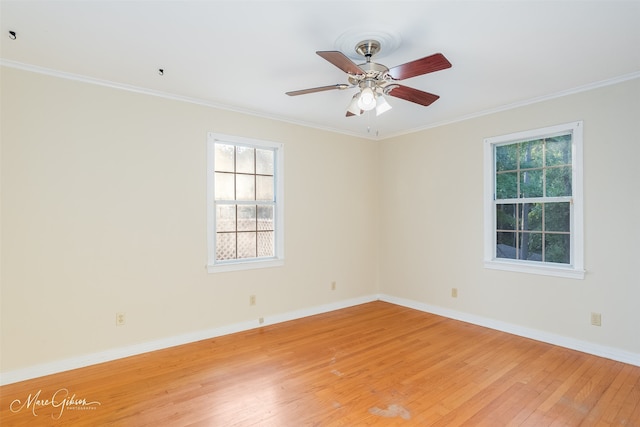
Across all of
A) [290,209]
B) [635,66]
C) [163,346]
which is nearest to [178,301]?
[163,346]

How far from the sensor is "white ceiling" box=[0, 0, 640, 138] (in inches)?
78.9

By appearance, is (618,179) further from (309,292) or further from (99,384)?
(99,384)

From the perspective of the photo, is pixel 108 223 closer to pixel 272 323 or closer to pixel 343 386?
pixel 272 323

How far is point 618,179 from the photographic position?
3.07 meters

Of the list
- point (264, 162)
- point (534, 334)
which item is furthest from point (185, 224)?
point (534, 334)

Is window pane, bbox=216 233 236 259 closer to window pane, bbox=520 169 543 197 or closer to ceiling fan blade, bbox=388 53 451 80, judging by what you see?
ceiling fan blade, bbox=388 53 451 80

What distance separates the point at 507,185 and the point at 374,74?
2.48 m

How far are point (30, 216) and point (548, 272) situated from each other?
4.87 meters

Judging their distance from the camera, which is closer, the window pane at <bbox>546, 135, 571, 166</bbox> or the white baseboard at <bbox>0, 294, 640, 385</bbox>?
the white baseboard at <bbox>0, 294, 640, 385</bbox>

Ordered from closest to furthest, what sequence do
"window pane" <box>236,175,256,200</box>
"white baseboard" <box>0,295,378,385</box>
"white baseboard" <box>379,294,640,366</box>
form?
"white baseboard" <box>0,295,378,385</box> < "white baseboard" <box>379,294,640,366</box> < "window pane" <box>236,175,256,200</box>

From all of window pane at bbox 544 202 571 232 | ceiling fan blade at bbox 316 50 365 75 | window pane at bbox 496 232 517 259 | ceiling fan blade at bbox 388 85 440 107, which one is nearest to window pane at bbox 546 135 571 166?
window pane at bbox 544 202 571 232

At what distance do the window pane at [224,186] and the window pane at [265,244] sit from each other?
1.99 ft

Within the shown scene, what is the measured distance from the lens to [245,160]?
13.3 feet

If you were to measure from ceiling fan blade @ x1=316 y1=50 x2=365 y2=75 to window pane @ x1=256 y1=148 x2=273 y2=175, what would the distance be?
212 centimetres
